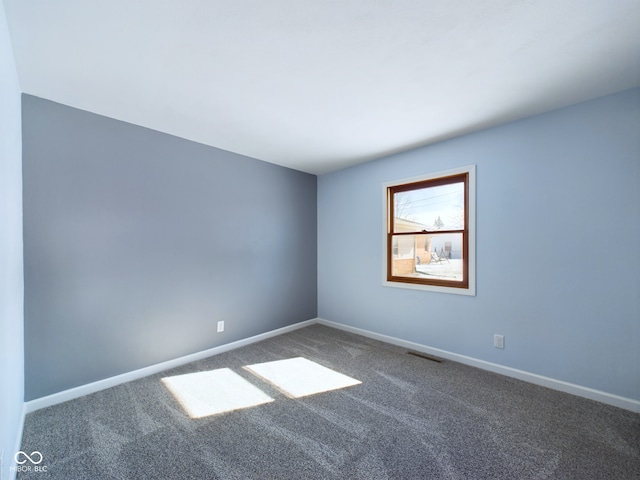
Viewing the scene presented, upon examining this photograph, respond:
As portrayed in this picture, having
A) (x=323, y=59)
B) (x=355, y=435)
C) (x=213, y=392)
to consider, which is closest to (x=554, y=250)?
(x=355, y=435)

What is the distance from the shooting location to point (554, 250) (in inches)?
92.8

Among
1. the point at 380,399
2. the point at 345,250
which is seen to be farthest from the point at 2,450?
the point at 345,250

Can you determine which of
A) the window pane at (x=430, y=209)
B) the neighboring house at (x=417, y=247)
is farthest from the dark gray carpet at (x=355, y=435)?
the window pane at (x=430, y=209)

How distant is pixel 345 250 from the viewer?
159 inches

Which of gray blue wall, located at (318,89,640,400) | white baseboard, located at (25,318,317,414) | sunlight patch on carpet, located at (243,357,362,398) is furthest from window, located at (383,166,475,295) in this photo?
white baseboard, located at (25,318,317,414)

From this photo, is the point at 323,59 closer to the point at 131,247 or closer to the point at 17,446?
the point at 131,247

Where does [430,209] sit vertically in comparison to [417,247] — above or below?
above

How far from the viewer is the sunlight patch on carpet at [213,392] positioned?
2.08m

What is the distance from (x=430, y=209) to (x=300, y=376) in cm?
237

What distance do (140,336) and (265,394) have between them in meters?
1.36

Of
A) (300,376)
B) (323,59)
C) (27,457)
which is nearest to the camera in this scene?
(27,457)

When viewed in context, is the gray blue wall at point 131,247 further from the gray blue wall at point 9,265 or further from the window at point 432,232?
the window at point 432,232

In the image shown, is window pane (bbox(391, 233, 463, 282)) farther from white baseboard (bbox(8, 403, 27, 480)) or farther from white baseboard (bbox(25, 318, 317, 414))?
white baseboard (bbox(8, 403, 27, 480))

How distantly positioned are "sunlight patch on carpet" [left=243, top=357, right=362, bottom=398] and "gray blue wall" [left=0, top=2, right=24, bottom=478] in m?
1.61
